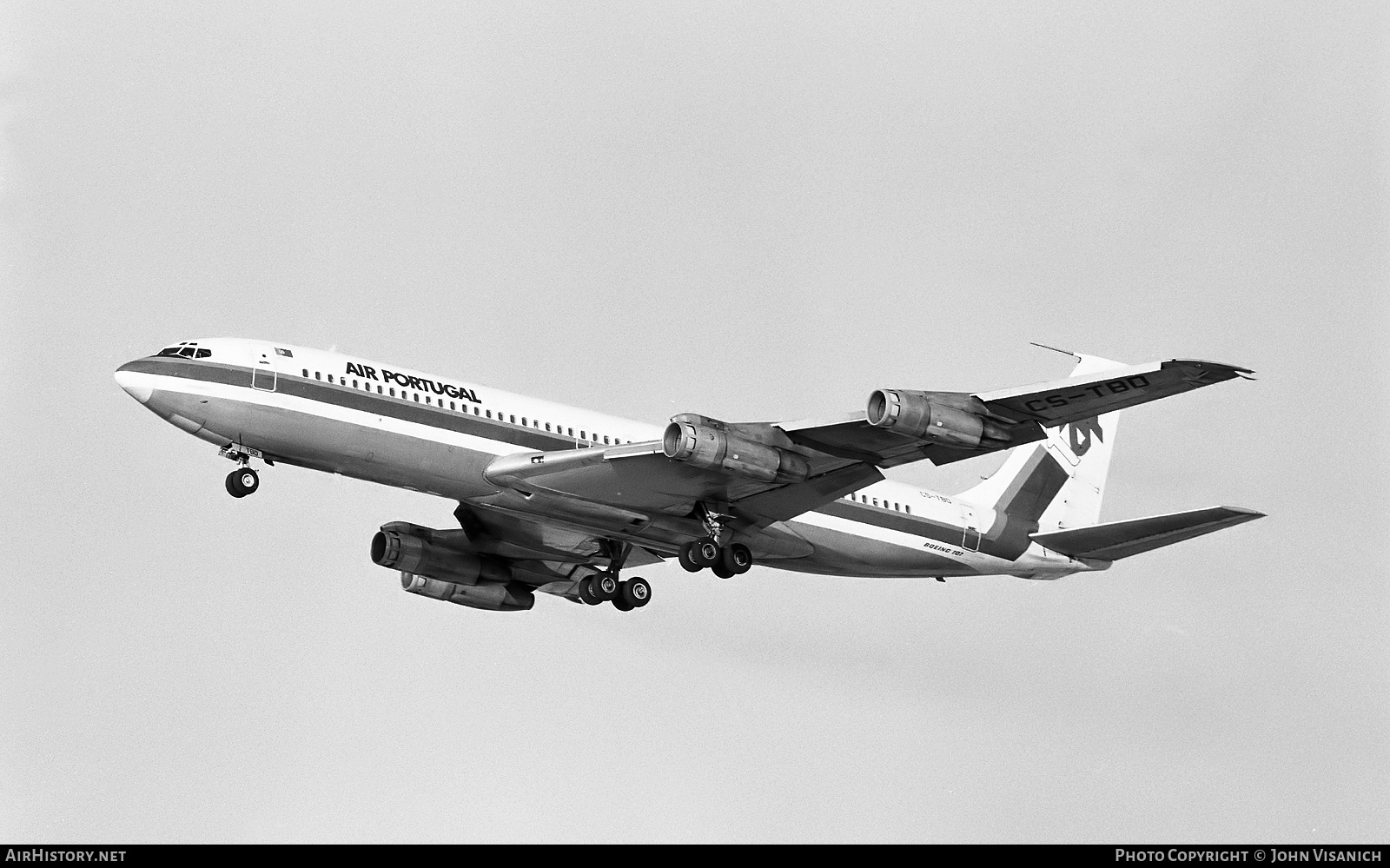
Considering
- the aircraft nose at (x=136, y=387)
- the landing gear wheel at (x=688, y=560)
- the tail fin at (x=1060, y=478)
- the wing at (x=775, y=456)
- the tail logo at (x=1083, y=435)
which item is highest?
the tail logo at (x=1083, y=435)

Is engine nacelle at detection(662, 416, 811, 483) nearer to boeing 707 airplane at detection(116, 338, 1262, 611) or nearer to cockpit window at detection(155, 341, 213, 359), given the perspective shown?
boeing 707 airplane at detection(116, 338, 1262, 611)

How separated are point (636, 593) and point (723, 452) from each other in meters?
7.79

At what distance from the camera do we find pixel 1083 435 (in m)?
55.2

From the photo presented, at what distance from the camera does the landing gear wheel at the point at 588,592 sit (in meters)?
47.2

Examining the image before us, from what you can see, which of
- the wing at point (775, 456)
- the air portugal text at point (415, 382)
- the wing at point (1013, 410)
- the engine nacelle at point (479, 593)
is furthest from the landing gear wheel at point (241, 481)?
the wing at point (1013, 410)

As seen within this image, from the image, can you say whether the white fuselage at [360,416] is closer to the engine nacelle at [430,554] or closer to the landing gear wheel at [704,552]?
the landing gear wheel at [704,552]

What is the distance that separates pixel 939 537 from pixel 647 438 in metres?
9.07

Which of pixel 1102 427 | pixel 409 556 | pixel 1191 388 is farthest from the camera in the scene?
pixel 1102 427

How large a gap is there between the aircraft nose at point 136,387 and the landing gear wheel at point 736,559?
14.1 m

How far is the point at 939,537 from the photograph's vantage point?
1903 inches
